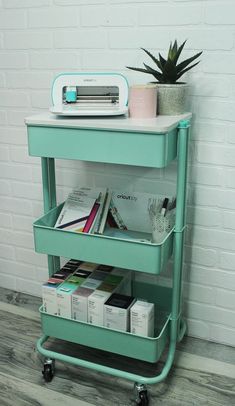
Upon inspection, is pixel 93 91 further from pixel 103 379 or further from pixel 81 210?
pixel 103 379

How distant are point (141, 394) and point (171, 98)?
3.09 ft

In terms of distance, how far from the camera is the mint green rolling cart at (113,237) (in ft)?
4.19

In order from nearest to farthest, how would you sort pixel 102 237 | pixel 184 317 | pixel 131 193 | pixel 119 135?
pixel 119 135 < pixel 102 237 < pixel 131 193 < pixel 184 317

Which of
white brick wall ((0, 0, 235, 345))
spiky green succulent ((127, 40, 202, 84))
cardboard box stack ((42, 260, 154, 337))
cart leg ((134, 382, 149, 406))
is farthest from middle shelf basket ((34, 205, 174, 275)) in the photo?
spiky green succulent ((127, 40, 202, 84))

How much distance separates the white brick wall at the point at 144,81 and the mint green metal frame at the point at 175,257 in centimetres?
18

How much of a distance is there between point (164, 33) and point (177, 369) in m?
1.17

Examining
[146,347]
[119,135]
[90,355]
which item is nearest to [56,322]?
[90,355]

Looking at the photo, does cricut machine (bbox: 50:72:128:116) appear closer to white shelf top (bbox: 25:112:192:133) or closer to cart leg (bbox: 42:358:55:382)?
white shelf top (bbox: 25:112:192:133)

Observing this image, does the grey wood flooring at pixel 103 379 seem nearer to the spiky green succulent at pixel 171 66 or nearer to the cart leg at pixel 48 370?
the cart leg at pixel 48 370

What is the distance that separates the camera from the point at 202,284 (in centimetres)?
172

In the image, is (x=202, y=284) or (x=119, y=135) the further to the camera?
(x=202, y=284)

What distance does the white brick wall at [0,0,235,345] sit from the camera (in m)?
1.49

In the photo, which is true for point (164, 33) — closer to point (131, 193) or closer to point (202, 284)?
point (131, 193)

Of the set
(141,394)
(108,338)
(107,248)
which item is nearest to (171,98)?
(107,248)
